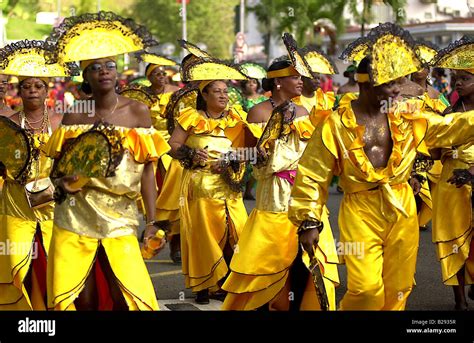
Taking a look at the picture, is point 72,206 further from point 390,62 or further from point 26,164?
point 390,62

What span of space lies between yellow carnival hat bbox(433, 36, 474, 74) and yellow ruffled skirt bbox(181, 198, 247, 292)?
6.69 ft

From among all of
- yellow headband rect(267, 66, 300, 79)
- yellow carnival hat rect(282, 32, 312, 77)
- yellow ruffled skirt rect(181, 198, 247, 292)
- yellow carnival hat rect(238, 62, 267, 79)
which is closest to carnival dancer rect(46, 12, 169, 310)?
yellow carnival hat rect(282, 32, 312, 77)

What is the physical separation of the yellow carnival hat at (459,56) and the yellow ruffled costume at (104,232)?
291 centimetres

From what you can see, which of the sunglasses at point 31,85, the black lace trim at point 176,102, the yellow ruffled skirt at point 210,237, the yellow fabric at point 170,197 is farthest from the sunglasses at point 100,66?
the yellow fabric at point 170,197

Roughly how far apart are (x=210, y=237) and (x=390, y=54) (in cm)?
314

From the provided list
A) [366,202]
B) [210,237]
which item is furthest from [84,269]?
[210,237]

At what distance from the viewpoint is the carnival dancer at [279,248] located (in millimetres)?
7961

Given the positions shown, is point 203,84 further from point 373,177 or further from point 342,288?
point 373,177

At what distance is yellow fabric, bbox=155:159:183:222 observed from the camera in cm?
1114

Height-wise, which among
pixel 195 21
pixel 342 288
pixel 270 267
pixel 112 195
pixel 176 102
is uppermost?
pixel 195 21

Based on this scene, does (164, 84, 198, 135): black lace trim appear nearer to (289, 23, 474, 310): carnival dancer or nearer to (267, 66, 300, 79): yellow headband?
(267, 66, 300, 79): yellow headband

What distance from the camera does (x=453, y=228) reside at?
351 inches

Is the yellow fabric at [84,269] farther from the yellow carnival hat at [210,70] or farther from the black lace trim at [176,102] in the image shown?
the black lace trim at [176,102]

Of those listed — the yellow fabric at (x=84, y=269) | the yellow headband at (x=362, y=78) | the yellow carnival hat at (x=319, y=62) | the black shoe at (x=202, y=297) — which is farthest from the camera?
the yellow carnival hat at (x=319, y=62)
